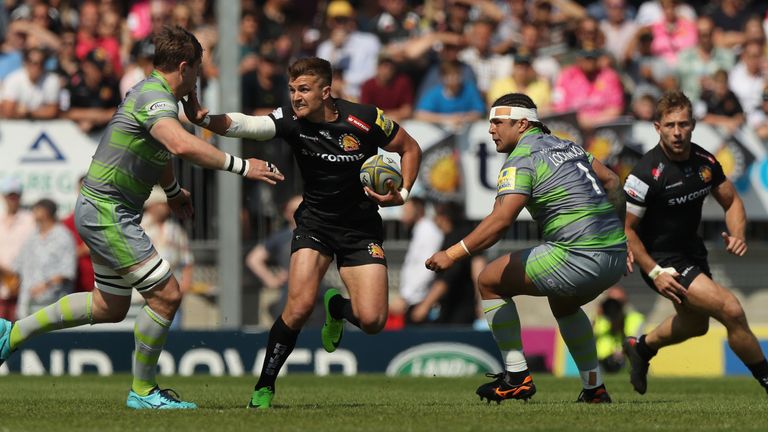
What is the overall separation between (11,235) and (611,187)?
9573 millimetres

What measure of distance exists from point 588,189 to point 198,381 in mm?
5769

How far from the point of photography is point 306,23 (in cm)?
2138

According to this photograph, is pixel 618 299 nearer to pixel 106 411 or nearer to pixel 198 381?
pixel 198 381

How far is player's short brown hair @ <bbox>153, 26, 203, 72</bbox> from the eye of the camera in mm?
9367

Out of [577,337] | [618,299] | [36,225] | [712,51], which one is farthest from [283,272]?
[577,337]

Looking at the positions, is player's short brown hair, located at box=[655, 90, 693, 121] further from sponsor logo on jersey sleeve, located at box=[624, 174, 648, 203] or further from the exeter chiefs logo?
the exeter chiefs logo

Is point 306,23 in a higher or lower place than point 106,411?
higher

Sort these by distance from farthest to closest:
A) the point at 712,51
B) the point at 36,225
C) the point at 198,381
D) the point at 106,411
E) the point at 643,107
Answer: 1. the point at 712,51
2. the point at 643,107
3. the point at 36,225
4. the point at 198,381
5. the point at 106,411

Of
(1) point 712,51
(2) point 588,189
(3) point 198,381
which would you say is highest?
(1) point 712,51

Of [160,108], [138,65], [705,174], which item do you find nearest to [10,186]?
[138,65]

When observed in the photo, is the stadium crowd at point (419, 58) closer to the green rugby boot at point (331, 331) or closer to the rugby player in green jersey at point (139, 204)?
the green rugby boot at point (331, 331)

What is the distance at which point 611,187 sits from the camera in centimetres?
1014

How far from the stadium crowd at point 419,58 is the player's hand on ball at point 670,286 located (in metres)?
6.31

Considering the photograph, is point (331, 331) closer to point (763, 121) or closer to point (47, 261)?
point (47, 261)
